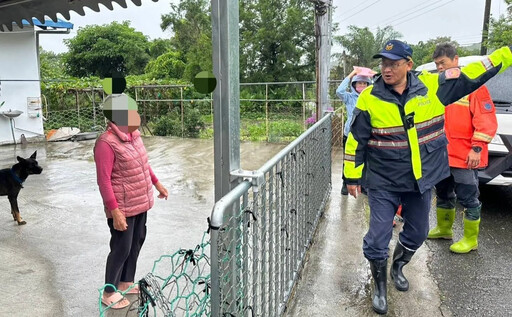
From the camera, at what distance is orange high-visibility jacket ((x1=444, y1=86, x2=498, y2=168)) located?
3.75 metres

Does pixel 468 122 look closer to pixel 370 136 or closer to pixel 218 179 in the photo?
pixel 370 136

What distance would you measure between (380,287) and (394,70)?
1.52m

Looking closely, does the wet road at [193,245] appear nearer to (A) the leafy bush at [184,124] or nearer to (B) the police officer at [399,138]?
(B) the police officer at [399,138]

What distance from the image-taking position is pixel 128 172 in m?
2.92

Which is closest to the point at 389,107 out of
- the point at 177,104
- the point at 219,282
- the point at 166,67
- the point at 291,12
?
the point at 219,282

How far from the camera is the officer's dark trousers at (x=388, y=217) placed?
119 inches

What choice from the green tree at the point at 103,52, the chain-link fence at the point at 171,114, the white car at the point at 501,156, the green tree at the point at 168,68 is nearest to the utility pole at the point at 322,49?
the white car at the point at 501,156

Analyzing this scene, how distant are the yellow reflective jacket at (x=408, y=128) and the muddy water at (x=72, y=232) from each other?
2131 millimetres

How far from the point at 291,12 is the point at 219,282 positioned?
2045cm

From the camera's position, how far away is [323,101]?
6.30m

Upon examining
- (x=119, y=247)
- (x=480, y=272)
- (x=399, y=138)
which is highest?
(x=399, y=138)

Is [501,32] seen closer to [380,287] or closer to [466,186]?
[466,186]

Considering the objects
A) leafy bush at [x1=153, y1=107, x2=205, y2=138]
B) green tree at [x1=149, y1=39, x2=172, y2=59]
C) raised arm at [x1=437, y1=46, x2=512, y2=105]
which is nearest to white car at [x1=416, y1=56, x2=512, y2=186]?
raised arm at [x1=437, y1=46, x2=512, y2=105]

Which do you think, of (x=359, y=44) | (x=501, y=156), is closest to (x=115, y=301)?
(x=501, y=156)
